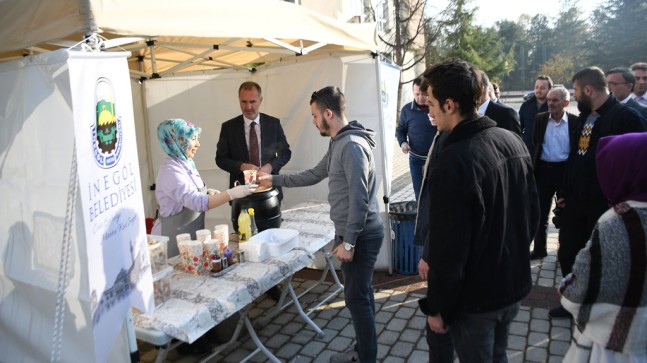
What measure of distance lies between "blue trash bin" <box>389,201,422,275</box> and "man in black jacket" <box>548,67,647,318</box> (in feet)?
4.52

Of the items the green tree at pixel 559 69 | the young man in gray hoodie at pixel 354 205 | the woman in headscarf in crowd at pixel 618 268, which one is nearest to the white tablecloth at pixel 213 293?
the young man in gray hoodie at pixel 354 205

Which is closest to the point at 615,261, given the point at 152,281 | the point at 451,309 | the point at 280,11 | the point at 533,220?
the point at 451,309

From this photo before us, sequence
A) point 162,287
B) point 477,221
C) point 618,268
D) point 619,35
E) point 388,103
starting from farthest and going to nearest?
point 619,35 < point 388,103 < point 162,287 < point 477,221 < point 618,268

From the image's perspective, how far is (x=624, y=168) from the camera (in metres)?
1.37

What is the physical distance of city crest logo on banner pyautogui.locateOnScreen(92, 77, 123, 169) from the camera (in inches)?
72.2

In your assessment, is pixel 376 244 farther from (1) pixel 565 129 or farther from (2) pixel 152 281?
(1) pixel 565 129

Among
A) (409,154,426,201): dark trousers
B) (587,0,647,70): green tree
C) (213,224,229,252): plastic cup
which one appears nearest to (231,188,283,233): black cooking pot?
(213,224,229,252): plastic cup

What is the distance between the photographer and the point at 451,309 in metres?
1.69

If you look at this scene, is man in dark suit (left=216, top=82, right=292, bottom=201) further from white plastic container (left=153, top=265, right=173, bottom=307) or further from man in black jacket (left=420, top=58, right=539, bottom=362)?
man in black jacket (left=420, top=58, right=539, bottom=362)

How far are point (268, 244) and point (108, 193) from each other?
113 centimetres

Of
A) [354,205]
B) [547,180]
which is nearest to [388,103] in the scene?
[547,180]

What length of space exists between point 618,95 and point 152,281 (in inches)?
178

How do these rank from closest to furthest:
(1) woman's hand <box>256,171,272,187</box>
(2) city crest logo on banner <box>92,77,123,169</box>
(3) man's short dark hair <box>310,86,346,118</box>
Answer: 1. (2) city crest logo on banner <box>92,77,123,169</box>
2. (3) man's short dark hair <box>310,86,346,118</box>
3. (1) woman's hand <box>256,171,272,187</box>

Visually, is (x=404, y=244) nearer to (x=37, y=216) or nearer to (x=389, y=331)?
(x=389, y=331)
